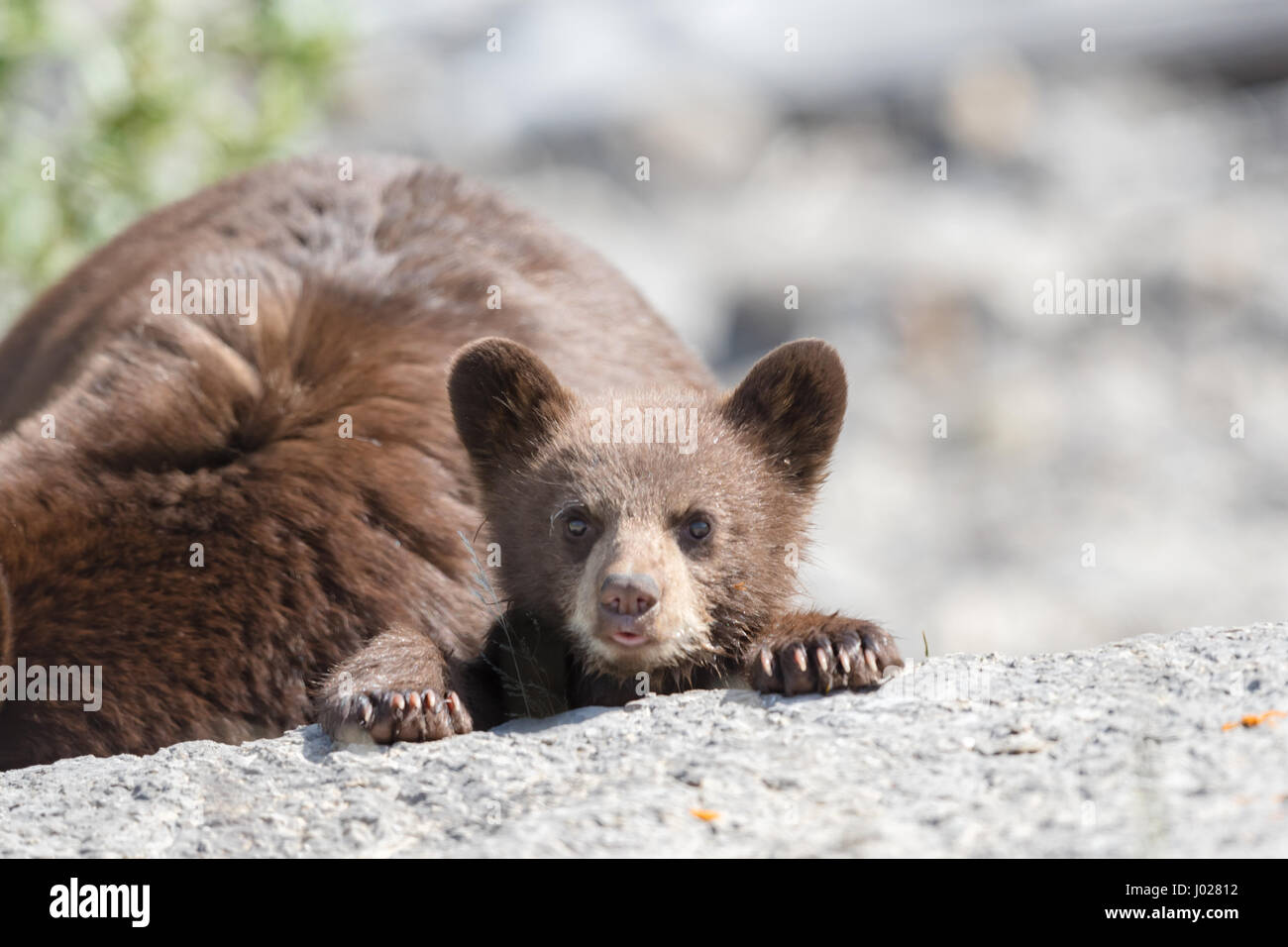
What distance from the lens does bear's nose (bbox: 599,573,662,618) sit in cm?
455

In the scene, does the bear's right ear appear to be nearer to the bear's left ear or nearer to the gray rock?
the bear's left ear

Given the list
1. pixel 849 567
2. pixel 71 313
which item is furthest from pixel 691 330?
pixel 71 313

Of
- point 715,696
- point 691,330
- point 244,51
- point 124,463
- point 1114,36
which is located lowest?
point 715,696

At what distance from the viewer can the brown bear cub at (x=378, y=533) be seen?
190 inches

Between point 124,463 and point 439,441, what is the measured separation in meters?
1.09

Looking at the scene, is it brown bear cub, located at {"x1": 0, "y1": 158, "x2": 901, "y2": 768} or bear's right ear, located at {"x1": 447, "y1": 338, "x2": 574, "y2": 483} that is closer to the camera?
brown bear cub, located at {"x1": 0, "y1": 158, "x2": 901, "y2": 768}

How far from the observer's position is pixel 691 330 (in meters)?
18.2
